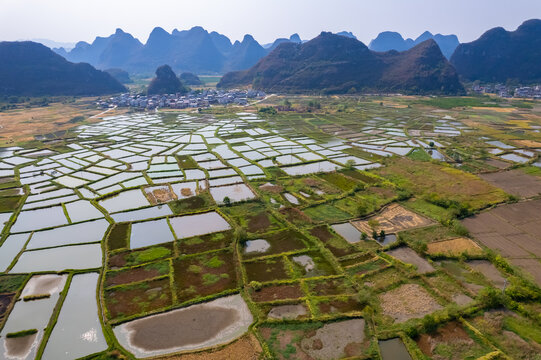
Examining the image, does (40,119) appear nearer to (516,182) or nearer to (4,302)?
(4,302)

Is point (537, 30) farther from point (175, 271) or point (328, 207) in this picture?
point (175, 271)

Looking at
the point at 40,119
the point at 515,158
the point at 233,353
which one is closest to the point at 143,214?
the point at 233,353

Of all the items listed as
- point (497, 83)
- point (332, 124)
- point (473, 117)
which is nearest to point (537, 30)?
point (497, 83)

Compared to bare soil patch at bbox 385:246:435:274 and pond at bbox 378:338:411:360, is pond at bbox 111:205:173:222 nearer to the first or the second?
bare soil patch at bbox 385:246:435:274

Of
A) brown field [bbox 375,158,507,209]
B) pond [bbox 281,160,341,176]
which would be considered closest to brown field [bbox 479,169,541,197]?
brown field [bbox 375,158,507,209]

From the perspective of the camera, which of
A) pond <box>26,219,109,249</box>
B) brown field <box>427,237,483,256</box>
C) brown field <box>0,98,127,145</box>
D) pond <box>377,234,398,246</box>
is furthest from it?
brown field <box>0,98,127,145</box>

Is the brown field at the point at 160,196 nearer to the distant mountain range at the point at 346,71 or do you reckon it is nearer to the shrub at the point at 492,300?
the shrub at the point at 492,300

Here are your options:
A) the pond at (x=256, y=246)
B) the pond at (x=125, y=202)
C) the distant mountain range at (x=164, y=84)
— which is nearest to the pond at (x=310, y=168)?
the pond at (x=256, y=246)
